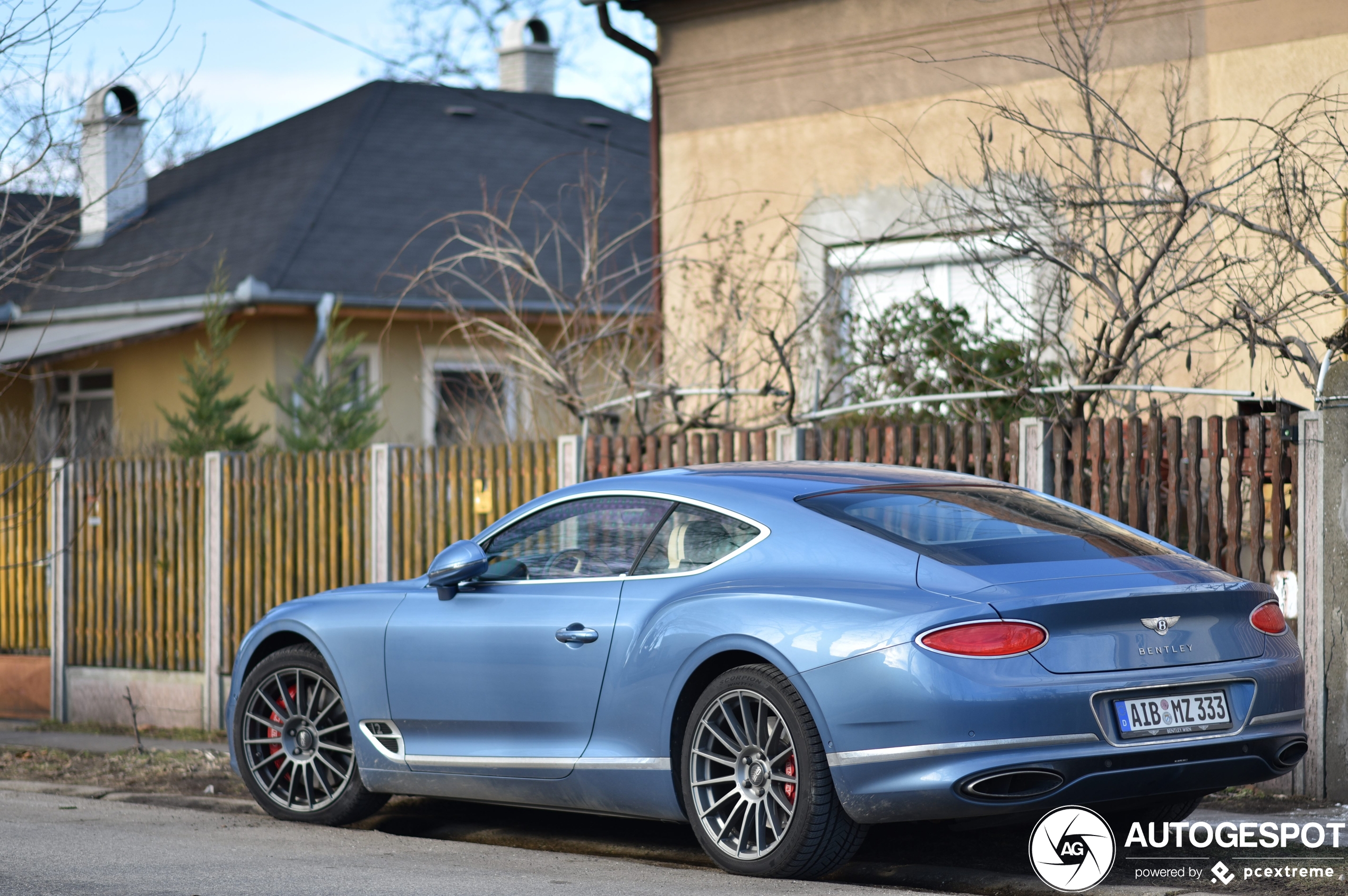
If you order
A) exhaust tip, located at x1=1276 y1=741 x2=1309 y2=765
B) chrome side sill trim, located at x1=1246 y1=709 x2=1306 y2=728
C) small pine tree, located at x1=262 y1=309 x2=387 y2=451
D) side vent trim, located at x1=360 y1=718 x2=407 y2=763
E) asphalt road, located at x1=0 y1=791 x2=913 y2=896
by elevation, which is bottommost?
asphalt road, located at x1=0 y1=791 x2=913 y2=896

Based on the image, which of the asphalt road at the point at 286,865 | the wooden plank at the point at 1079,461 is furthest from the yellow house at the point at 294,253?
the asphalt road at the point at 286,865

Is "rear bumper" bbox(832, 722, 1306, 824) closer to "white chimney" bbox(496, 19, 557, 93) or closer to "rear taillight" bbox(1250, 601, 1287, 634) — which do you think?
"rear taillight" bbox(1250, 601, 1287, 634)

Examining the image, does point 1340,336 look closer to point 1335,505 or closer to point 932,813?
point 1335,505

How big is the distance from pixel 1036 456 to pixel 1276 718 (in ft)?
9.69

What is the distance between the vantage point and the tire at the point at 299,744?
7332 millimetres

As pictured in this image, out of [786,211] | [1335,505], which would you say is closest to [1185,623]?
[1335,505]

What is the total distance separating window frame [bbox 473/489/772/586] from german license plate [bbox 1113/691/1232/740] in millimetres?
1427

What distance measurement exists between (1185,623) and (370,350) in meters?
14.8

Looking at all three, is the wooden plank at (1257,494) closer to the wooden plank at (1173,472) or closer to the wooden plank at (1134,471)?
the wooden plank at (1173,472)

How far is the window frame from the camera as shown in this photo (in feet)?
20.0

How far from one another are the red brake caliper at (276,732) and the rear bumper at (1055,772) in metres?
3.09

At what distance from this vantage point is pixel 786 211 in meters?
13.8

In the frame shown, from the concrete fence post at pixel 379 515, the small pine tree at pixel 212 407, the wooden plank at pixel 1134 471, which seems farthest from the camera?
the small pine tree at pixel 212 407

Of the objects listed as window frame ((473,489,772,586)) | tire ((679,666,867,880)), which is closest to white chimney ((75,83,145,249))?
window frame ((473,489,772,586))
